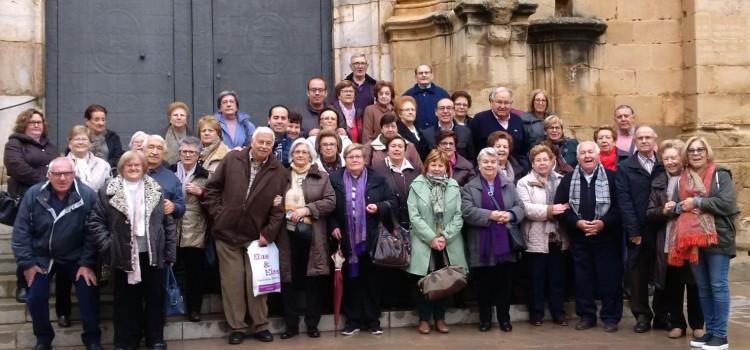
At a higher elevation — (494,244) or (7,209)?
(7,209)

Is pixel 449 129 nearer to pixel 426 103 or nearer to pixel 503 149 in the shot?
pixel 503 149

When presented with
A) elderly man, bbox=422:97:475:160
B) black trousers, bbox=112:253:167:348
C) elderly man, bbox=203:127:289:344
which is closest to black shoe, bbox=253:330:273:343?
elderly man, bbox=203:127:289:344

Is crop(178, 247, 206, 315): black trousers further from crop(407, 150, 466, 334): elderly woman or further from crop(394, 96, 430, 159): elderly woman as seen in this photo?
crop(394, 96, 430, 159): elderly woman

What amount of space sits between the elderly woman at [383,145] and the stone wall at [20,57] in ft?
14.7

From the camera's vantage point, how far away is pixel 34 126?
8.02 metres

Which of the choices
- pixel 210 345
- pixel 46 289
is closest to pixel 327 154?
pixel 210 345

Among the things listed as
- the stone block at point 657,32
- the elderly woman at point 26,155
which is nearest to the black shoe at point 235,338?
the elderly woman at point 26,155

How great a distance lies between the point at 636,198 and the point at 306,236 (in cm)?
286

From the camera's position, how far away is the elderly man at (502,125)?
29.4ft

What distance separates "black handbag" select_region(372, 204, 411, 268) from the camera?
25.0ft

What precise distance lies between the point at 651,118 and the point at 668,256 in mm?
4424

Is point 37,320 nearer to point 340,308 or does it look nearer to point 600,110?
point 340,308

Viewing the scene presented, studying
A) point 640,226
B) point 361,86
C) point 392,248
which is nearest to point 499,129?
point 361,86

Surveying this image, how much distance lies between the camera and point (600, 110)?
444 inches
